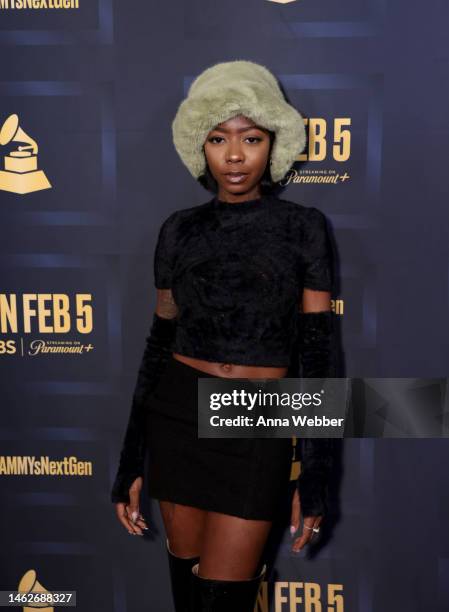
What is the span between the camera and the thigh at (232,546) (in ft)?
6.06

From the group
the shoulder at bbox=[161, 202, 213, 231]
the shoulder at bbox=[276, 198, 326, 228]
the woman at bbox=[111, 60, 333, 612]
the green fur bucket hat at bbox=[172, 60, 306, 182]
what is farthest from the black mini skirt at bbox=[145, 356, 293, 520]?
the green fur bucket hat at bbox=[172, 60, 306, 182]

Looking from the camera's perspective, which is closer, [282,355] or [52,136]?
[282,355]

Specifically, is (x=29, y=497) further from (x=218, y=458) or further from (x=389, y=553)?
(x=389, y=553)

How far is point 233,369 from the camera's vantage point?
6.16ft

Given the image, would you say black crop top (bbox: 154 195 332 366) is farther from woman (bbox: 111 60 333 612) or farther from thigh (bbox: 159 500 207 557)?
thigh (bbox: 159 500 207 557)

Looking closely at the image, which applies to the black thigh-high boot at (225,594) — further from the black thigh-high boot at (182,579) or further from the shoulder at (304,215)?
the shoulder at (304,215)

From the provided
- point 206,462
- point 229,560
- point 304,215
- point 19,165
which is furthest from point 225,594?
point 19,165

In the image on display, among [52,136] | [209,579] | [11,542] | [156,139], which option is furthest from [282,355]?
[11,542]

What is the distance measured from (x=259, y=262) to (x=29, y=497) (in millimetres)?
1391

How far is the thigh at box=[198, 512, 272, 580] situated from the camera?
6.06 feet

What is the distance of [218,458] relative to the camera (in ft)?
6.11

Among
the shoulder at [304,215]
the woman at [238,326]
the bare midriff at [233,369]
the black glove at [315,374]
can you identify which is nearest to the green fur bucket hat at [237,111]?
the woman at [238,326]

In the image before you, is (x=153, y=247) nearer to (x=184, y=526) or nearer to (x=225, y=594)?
(x=184, y=526)

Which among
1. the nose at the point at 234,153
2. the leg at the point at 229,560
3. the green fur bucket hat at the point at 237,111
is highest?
the green fur bucket hat at the point at 237,111
